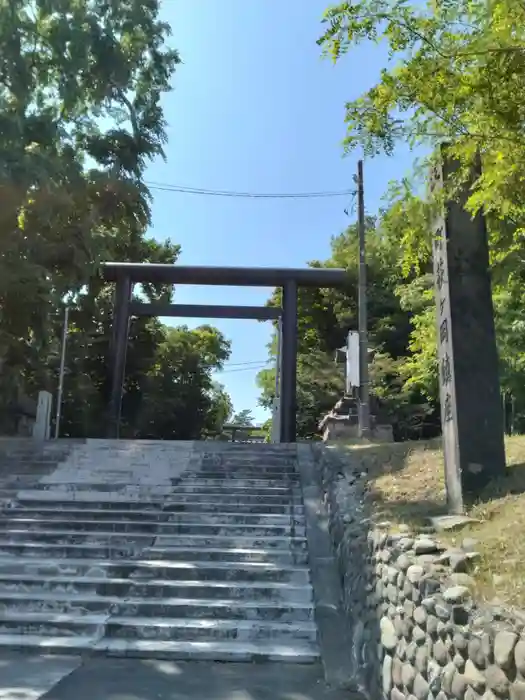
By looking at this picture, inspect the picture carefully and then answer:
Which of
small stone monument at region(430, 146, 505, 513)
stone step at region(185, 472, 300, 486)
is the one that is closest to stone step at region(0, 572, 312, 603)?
small stone monument at region(430, 146, 505, 513)

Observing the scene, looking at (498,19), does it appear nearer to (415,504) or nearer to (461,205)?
(461,205)

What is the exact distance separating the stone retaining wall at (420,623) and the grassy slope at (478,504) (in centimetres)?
12

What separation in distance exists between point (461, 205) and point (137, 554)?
4.69 metres

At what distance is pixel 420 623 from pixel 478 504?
174 centimetres

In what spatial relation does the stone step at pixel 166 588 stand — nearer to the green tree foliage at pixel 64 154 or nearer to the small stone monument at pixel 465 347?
the small stone monument at pixel 465 347

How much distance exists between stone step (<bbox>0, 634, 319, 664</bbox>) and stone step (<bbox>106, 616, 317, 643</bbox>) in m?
0.10

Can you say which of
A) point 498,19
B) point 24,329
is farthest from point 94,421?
point 498,19

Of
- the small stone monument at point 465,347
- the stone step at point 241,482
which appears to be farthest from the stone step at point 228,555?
the stone step at point 241,482

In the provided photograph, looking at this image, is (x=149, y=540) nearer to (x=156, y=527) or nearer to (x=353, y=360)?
(x=156, y=527)

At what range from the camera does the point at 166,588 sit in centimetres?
663

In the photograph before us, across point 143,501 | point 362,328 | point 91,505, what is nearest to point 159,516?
point 143,501

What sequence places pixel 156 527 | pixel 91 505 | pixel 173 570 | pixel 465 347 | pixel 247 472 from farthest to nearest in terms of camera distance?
pixel 247 472
pixel 91 505
pixel 156 527
pixel 173 570
pixel 465 347

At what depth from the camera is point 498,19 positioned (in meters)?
4.25

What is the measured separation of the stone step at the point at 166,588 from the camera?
6543mm
